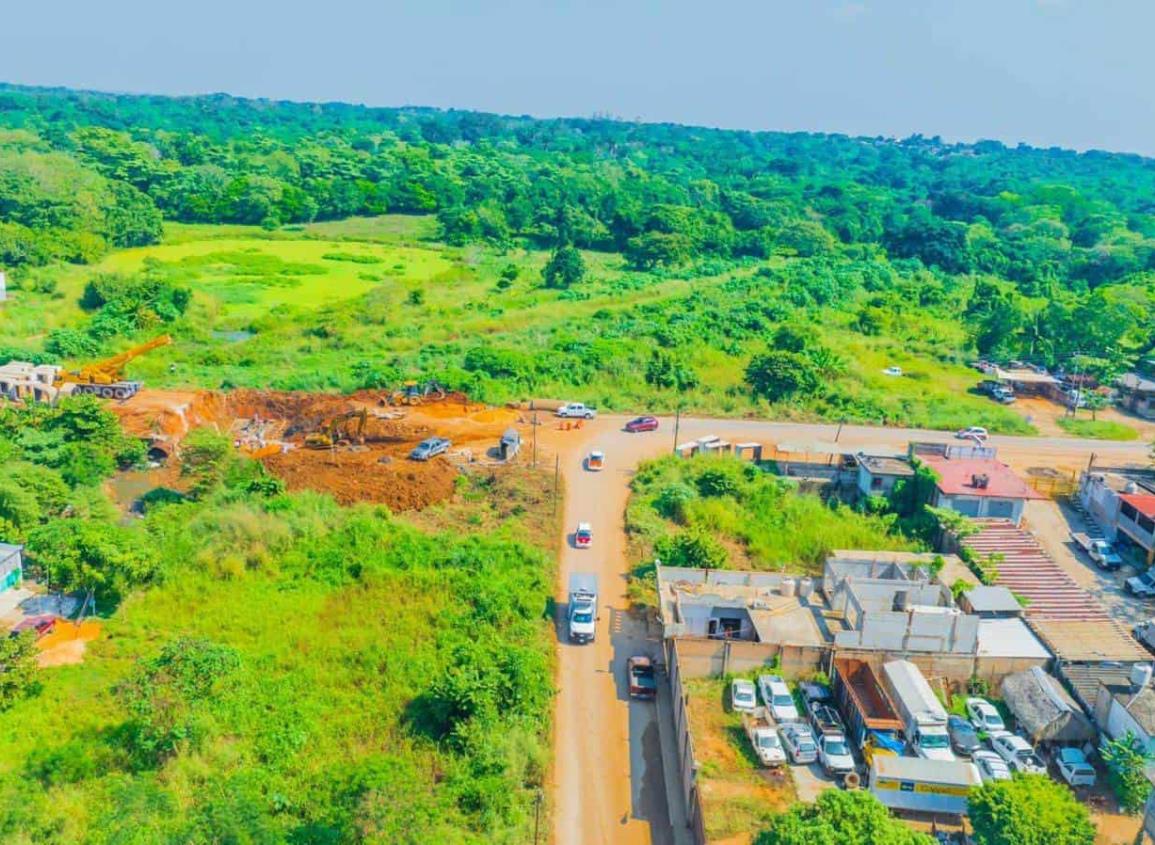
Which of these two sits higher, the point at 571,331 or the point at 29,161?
the point at 29,161

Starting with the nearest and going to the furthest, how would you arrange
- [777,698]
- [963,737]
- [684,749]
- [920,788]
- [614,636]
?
1. [920,788]
2. [684,749]
3. [963,737]
4. [777,698]
5. [614,636]

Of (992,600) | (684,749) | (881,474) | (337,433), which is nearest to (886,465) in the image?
(881,474)

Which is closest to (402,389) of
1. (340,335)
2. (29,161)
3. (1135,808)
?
(340,335)

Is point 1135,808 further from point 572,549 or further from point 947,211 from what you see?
point 947,211

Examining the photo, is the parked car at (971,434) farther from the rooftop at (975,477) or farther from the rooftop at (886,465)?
the rooftop at (886,465)

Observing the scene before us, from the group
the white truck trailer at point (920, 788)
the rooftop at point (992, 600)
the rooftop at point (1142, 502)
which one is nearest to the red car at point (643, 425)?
the rooftop at point (992, 600)

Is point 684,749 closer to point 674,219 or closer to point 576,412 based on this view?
point 576,412
